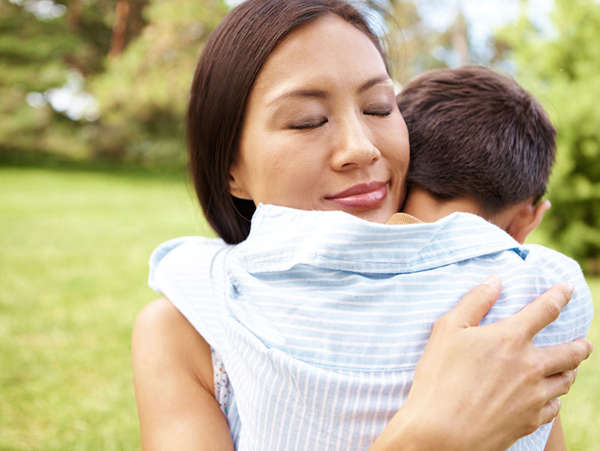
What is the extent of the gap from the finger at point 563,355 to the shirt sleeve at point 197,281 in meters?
0.70

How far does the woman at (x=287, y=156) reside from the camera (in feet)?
3.71

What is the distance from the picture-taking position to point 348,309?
1133 mm

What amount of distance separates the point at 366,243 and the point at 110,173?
63.2ft

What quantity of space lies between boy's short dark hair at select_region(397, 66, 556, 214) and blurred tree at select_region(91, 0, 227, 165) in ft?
47.5

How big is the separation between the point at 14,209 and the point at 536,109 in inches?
481

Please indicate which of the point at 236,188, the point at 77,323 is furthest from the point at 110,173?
the point at 236,188

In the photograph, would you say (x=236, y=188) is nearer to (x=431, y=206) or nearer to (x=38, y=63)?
(x=431, y=206)

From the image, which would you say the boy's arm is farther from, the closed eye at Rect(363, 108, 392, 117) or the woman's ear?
the woman's ear

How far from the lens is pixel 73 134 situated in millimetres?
20453

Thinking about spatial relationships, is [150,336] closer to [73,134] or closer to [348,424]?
[348,424]

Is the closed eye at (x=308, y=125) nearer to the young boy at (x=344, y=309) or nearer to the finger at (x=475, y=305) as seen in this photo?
the young boy at (x=344, y=309)

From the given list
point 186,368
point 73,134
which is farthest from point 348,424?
point 73,134

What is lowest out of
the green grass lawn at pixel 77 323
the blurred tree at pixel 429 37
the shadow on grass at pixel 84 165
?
the shadow on grass at pixel 84 165

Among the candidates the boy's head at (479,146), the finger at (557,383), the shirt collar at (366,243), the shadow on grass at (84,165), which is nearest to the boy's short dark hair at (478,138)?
the boy's head at (479,146)
